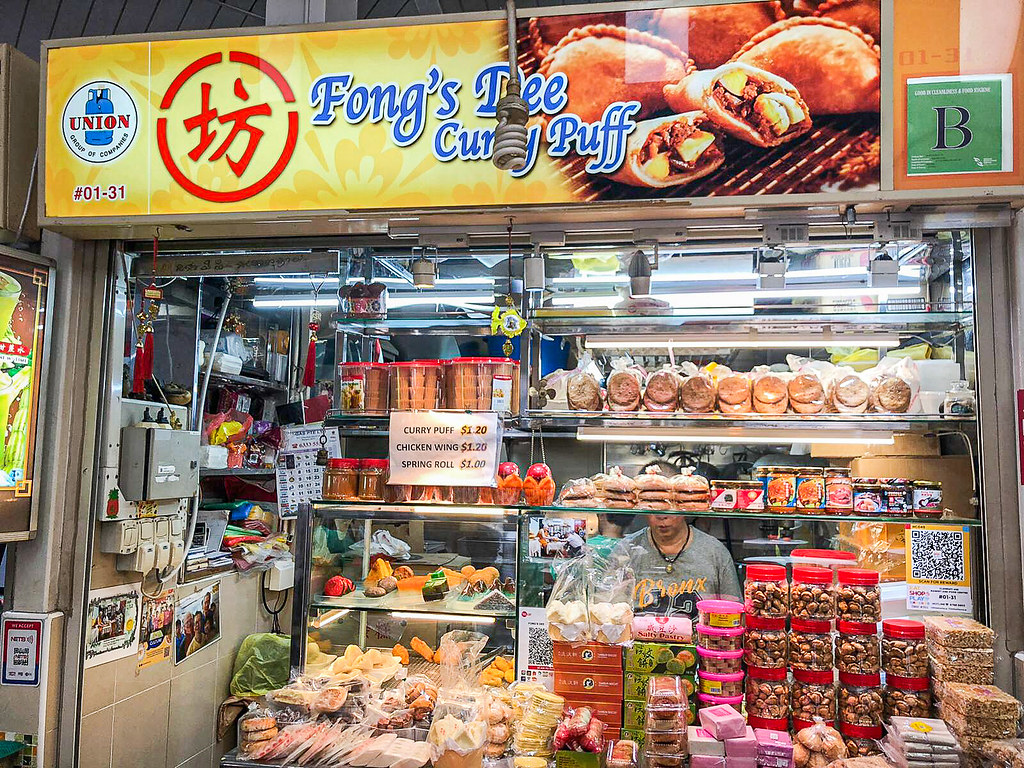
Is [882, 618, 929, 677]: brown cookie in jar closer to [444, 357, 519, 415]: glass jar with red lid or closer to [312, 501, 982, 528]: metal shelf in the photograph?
[312, 501, 982, 528]: metal shelf

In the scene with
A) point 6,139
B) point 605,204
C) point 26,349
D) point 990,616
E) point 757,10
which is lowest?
point 990,616

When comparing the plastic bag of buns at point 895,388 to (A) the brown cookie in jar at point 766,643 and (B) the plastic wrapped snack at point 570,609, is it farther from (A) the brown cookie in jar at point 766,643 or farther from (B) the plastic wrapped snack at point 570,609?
(B) the plastic wrapped snack at point 570,609

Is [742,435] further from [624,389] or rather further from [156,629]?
[156,629]

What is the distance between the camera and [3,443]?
10.7ft

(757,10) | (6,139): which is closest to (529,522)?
(757,10)

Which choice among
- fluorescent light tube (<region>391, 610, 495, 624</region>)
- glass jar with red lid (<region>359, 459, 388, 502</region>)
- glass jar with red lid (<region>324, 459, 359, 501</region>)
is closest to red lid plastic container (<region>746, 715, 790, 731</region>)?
fluorescent light tube (<region>391, 610, 495, 624</region>)

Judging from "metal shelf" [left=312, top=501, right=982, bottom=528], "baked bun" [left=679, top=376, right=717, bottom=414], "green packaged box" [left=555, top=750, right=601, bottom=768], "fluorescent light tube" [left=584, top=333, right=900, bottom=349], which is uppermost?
"fluorescent light tube" [left=584, top=333, right=900, bottom=349]

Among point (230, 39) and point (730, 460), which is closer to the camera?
point (230, 39)

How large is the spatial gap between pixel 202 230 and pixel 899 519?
126 inches

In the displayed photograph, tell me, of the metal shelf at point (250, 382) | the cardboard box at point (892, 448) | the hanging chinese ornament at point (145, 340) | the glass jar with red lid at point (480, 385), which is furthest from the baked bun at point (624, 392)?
the metal shelf at point (250, 382)

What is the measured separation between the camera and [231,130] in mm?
3162

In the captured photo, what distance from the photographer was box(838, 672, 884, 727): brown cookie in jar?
265 cm

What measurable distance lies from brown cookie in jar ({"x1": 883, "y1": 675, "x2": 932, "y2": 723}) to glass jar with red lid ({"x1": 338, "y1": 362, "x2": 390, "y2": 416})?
7.61 feet

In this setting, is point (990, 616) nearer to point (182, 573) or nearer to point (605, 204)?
point (605, 204)
